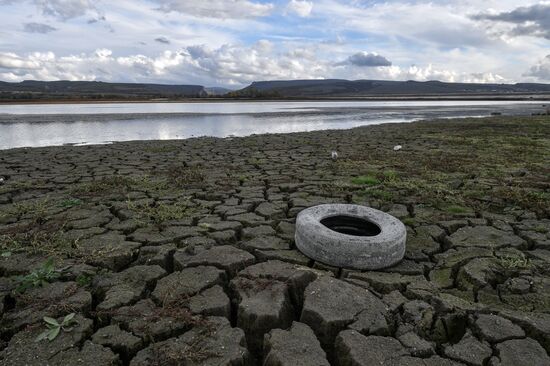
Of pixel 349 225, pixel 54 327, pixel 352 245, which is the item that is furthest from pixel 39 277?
pixel 349 225

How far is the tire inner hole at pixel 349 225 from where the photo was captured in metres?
3.72

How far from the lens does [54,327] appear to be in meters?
2.29

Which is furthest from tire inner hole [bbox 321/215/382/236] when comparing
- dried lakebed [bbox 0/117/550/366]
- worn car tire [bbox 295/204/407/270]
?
dried lakebed [bbox 0/117/550/366]

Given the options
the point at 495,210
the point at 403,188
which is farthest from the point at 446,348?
the point at 403,188

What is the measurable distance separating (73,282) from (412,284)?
8.12 ft

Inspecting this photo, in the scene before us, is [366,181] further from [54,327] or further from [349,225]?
[54,327]

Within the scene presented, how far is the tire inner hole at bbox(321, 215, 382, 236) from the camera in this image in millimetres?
3723

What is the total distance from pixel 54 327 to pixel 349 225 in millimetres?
2582

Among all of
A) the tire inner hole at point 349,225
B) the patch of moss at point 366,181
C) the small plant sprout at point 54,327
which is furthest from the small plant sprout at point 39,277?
the patch of moss at point 366,181

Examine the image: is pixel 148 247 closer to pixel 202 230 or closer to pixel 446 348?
pixel 202 230

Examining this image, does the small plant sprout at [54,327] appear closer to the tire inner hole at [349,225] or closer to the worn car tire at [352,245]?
the worn car tire at [352,245]

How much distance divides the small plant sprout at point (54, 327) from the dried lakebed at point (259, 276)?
3 centimetres

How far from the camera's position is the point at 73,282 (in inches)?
112

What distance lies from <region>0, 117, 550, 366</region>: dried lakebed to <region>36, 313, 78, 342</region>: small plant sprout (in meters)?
0.03
